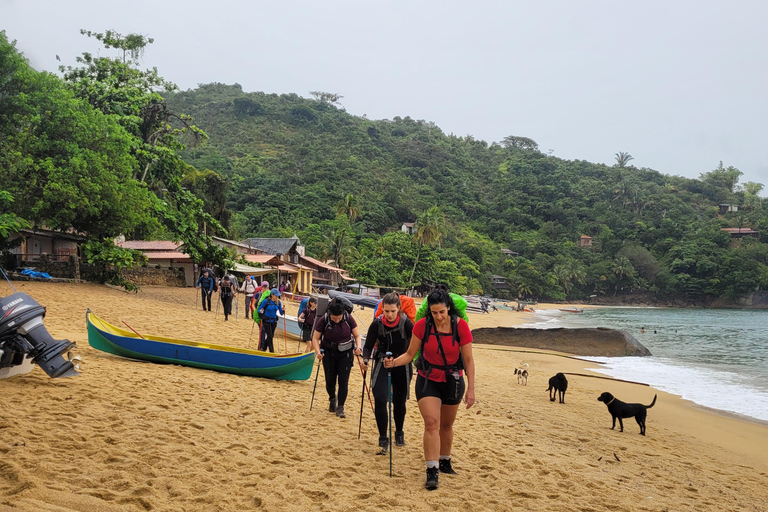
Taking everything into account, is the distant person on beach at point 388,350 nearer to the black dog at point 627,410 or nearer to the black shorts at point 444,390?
the black shorts at point 444,390

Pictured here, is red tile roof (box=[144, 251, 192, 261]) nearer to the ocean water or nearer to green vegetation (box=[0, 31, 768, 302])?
green vegetation (box=[0, 31, 768, 302])

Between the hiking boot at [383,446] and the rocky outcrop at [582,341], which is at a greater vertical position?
the hiking boot at [383,446]

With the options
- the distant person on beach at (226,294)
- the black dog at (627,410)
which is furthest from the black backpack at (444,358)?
the distant person on beach at (226,294)

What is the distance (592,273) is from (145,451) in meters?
87.7

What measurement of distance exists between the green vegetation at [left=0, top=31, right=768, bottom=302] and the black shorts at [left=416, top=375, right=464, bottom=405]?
16590 mm

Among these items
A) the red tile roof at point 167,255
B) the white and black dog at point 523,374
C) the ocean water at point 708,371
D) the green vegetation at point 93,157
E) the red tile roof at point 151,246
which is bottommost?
the ocean water at point 708,371

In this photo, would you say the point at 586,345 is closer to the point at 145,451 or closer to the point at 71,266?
the point at 145,451

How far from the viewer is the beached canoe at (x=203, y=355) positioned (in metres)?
8.98

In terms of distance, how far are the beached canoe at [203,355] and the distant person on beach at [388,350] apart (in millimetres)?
3295

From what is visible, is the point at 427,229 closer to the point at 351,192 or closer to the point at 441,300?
the point at 351,192

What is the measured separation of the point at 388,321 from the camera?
5.46 meters

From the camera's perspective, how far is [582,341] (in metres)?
20.5

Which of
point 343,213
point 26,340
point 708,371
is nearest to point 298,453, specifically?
point 26,340

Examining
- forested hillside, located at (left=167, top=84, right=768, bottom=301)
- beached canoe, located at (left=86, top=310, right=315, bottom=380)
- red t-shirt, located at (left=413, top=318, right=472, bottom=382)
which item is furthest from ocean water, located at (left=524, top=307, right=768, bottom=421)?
forested hillside, located at (left=167, top=84, right=768, bottom=301)
